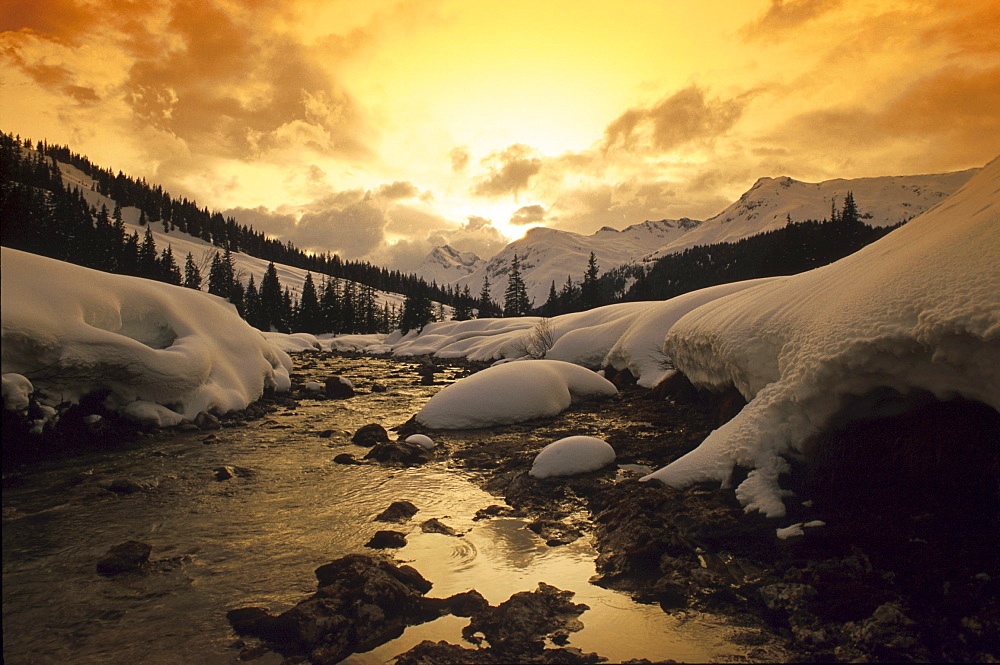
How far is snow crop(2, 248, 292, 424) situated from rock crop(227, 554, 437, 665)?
283cm

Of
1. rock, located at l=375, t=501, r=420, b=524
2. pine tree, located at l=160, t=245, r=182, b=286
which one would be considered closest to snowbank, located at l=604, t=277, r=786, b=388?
rock, located at l=375, t=501, r=420, b=524

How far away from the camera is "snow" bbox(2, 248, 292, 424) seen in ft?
8.65

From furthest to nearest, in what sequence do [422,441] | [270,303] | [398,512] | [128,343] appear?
1. [270,303]
2. [422,441]
3. [128,343]
4. [398,512]

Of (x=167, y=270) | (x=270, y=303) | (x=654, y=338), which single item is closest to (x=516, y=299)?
(x=270, y=303)

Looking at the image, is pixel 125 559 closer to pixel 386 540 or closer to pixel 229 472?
pixel 386 540

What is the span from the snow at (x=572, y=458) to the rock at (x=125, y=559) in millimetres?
5897

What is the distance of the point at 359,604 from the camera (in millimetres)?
4586

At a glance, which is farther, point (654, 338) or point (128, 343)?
point (654, 338)

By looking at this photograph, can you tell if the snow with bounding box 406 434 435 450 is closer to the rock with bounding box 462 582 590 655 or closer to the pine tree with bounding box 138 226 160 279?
the rock with bounding box 462 582 590 655

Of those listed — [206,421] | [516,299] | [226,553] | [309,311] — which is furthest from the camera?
[516,299]

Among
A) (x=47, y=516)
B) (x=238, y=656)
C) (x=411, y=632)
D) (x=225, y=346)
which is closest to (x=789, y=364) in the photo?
(x=411, y=632)

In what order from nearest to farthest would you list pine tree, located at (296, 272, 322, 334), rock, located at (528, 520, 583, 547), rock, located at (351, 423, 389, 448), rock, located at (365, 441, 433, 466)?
rock, located at (528, 520, 583, 547) < rock, located at (365, 441, 433, 466) < rock, located at (351, 423, 389, 448) < pine tree, located at (296, 272, 322, 334)

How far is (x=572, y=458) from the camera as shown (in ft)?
29.2

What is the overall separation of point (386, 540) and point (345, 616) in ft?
6.01
